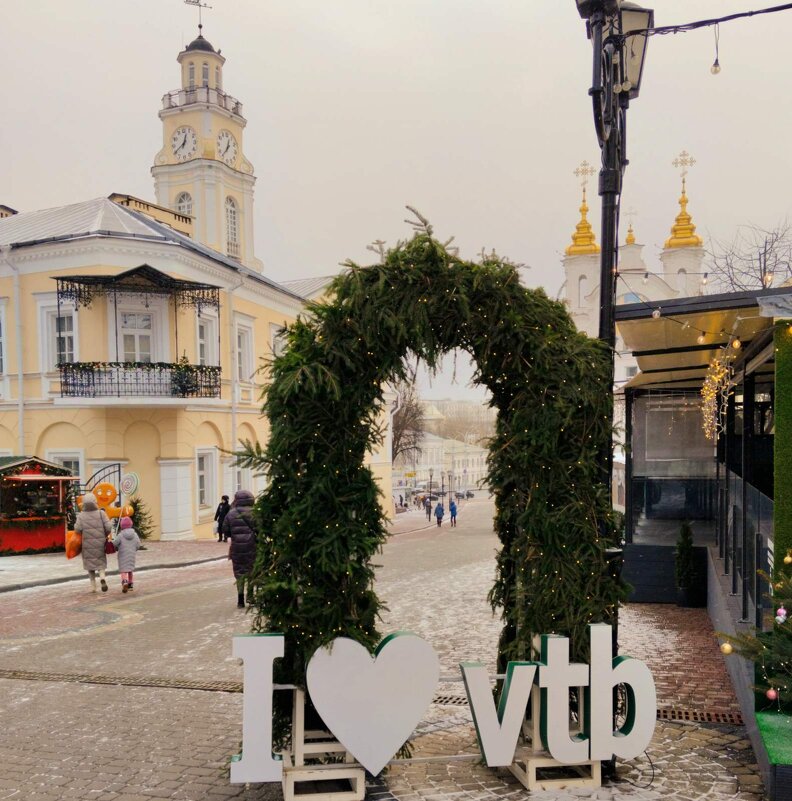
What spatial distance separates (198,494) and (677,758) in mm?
18616

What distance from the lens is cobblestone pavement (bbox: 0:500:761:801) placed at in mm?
5219

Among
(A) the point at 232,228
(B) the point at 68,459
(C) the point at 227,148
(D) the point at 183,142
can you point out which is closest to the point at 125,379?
(B) the point at 68,459

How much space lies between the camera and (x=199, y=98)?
34.1 meters

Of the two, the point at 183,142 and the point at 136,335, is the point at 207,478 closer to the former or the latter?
the point at 136,335

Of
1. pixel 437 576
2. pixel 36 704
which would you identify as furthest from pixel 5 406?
pixel 36 704

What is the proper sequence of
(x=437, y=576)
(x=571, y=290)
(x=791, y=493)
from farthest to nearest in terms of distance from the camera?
(x=571, y=290) → (x=437, y=576) → (x=791, y=493)

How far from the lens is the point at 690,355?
9180 millimetres

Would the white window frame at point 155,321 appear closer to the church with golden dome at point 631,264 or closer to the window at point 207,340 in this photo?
the window at point 207,340

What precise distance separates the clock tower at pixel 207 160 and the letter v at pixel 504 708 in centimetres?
2905

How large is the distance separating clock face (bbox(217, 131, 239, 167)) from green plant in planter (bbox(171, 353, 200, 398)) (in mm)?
15921

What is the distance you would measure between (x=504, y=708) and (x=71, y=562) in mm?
13540

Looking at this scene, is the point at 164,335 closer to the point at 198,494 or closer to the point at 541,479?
the point at 198,494

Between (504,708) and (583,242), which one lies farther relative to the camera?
(583,242)

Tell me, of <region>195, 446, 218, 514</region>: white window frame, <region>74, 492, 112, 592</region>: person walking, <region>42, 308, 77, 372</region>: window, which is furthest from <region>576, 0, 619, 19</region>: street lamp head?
<region>195, 446, 218, 514</region>: white window frame
